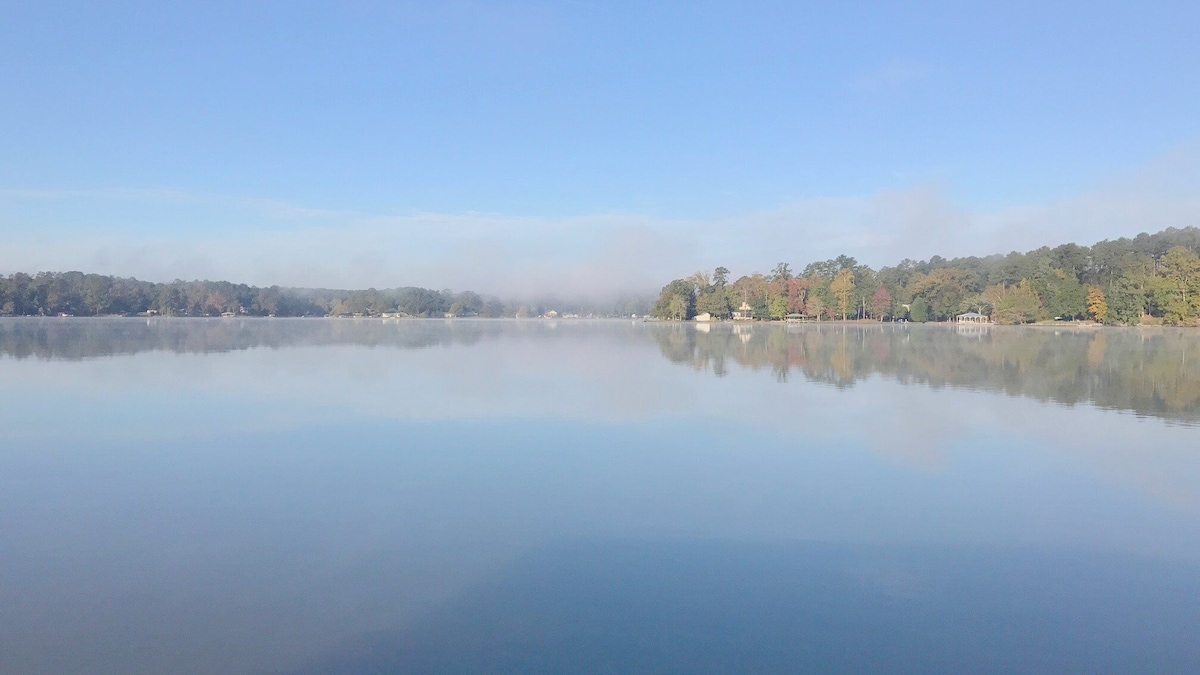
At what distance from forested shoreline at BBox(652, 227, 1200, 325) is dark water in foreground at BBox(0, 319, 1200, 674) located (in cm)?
5550

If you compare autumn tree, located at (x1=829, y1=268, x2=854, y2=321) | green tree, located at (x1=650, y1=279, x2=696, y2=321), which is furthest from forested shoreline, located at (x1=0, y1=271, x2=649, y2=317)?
autumn tree, located at (x1=829, y1=268, x2=854, y2=321)

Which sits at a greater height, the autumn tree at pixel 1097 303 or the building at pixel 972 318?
the autumn tree at pixel 1097 303

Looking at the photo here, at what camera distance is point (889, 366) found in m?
18.6

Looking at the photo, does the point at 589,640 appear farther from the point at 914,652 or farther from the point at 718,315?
the point at 718,315

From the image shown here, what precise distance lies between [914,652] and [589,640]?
1.58 metres

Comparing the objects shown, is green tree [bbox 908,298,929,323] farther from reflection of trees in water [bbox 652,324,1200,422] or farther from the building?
reflection of trees in water [bbox 652,324,1200,422]

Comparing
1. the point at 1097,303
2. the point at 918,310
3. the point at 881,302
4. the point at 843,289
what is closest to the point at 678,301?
the point at 843,289

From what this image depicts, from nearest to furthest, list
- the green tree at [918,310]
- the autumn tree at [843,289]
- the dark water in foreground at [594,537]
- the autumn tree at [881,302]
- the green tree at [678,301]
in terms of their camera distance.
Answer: the dark water in foreground at [594,537] < the green tree at [918,310] < the autumn tree at [881,302] < the autumn tree at [843,289] < the green tree at [678,301]

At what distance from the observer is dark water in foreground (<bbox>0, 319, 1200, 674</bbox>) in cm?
Result: 358

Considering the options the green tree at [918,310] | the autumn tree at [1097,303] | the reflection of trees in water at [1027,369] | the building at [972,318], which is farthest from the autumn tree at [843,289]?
the reflection of trees in water at [1027,369]

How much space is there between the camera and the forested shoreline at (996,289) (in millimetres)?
55656

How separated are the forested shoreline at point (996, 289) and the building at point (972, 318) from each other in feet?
1.81

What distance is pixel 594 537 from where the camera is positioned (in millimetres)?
5109

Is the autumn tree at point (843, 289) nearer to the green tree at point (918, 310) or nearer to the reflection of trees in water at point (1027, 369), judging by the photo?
the green tree at point (918, 310)
